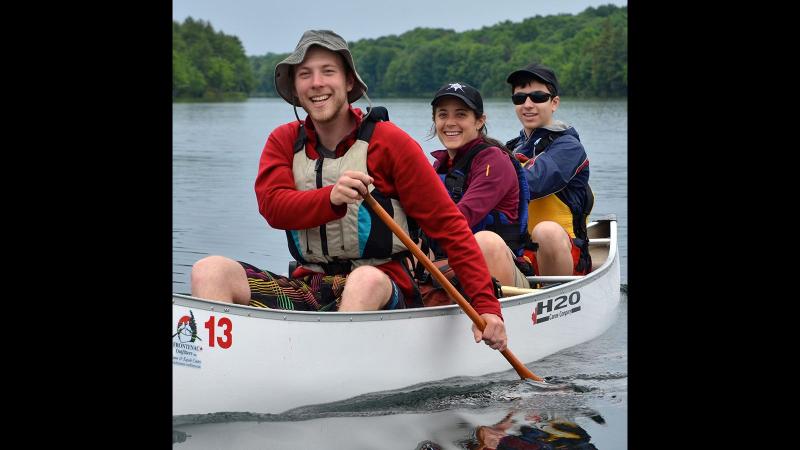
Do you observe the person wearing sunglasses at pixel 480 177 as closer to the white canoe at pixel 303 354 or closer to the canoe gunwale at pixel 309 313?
the white canoe at pixel 303 354

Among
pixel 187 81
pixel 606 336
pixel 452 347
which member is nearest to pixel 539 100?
pixel 606 336

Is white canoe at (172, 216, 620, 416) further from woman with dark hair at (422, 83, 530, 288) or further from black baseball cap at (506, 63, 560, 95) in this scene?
black baseball cap at (506, 63, 560, 95)

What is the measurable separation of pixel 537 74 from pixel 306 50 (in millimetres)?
2370

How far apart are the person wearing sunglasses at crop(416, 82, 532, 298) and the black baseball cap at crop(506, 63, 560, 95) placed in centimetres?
78

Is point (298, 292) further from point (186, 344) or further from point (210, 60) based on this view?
point (210, 60)

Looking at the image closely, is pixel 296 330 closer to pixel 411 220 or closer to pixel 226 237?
pixel 411 220

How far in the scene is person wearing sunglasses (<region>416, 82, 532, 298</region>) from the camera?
4758 mm

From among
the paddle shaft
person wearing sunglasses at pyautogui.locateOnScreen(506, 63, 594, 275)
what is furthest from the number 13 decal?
person wearing sunglasses at pyautogui.locateOnScreen(506, 63, 594, 275)

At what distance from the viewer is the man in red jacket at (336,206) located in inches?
140

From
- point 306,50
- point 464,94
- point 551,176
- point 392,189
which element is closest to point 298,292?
point 392,189

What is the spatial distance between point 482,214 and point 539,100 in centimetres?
111

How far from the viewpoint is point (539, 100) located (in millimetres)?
5598

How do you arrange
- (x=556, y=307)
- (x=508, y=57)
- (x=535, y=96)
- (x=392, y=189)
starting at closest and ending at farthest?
(x=392, y=189)
(x=556, y=307)
(x=535, y=96)
(x=508, y=57)

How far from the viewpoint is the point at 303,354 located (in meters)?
3.64
